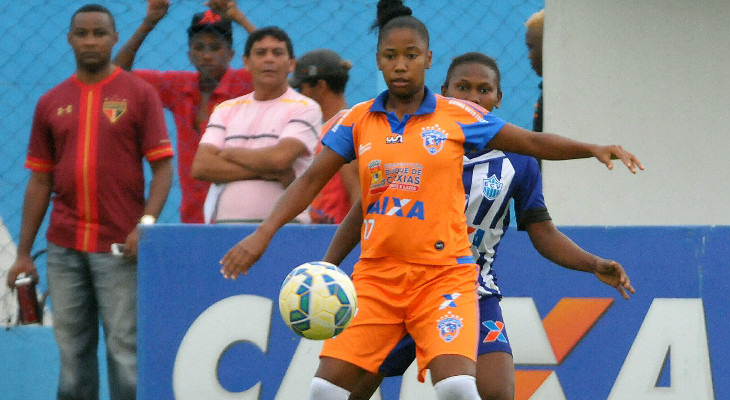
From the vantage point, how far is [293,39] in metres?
6.82

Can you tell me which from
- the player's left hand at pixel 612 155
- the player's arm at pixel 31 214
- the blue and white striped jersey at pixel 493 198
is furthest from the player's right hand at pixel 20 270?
the player's left hand at pixel 612 155

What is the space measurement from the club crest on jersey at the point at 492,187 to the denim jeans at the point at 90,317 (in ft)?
6.81

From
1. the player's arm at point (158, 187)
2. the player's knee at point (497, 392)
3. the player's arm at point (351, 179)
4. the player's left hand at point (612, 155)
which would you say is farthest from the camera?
the player's arm at point (351, 179)

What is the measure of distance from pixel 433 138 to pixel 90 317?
2.40 metres

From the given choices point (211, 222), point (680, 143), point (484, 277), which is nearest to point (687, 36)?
point (680, 143)

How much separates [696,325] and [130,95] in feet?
10.7

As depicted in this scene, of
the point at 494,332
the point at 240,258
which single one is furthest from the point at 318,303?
the point at 494,332

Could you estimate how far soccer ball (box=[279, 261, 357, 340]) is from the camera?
13.1 ft

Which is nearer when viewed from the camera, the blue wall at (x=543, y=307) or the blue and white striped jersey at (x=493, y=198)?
the blue and white striped jersey at (x=493, y=198)

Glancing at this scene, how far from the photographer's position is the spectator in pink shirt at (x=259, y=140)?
5715 mm

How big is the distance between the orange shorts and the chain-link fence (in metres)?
2.56

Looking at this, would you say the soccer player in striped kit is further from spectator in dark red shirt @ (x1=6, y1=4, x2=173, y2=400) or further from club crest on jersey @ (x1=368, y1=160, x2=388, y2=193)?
spectator in dark red shirt @ (x1=6, y1=4, x2=173, y2=400)

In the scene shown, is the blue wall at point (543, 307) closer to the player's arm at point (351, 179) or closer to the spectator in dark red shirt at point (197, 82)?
the player's arm at point (351, 179)

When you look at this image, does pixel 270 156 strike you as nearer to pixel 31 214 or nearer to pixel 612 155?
pixel 31 214
